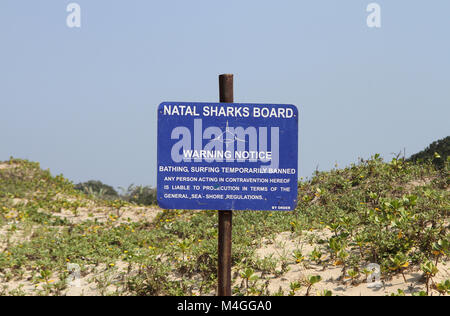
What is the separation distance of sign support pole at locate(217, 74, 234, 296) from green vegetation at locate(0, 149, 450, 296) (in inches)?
26.6

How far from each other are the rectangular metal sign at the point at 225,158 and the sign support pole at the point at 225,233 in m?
0.25

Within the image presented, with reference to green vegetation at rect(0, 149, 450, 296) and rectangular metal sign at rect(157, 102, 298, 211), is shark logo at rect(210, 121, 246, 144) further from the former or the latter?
green vegetation at rect(0, 149, 450, 296)

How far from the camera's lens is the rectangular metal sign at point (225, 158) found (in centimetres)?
575

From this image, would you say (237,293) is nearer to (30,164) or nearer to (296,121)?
(296,121)

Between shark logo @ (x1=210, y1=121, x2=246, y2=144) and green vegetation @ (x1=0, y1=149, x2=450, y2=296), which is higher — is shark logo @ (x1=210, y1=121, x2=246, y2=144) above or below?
above

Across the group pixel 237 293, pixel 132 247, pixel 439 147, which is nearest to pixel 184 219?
pixel 132 247

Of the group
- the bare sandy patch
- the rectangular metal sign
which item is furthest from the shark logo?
the bare sandy patch

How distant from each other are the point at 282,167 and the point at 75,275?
474 centimetres

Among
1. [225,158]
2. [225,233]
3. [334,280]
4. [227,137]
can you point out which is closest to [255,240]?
[334,280]

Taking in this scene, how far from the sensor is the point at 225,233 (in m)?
6.07

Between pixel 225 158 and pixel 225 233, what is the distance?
3.42ft

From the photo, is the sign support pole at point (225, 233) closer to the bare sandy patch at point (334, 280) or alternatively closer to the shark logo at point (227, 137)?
the shark logo at point (227, 137)

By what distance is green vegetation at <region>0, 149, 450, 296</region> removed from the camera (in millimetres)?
7219
